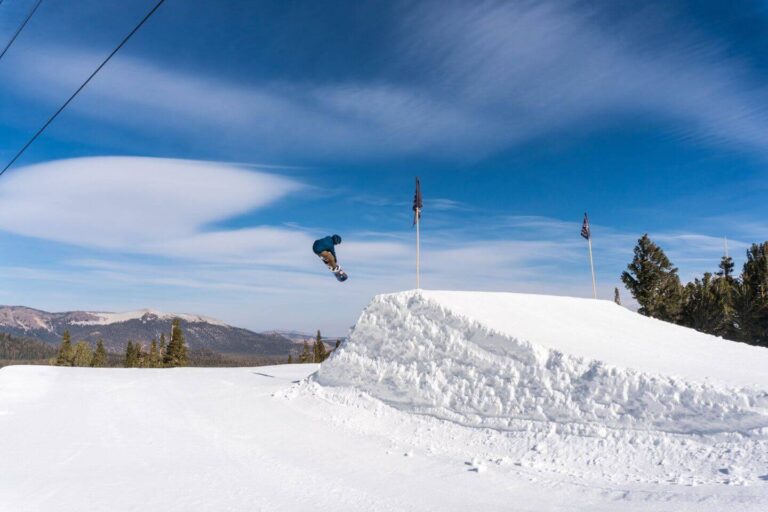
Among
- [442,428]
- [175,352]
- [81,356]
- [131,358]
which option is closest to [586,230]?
[442,428]

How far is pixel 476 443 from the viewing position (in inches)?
444

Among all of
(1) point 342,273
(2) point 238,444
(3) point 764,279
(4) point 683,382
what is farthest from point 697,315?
(2) point 238,444

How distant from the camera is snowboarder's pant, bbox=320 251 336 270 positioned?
797 inches

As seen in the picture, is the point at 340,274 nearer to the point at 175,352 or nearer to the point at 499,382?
the point at 499,382

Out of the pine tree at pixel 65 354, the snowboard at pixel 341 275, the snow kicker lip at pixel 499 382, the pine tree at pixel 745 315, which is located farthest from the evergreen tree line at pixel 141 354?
the pine tree at pixel 745 315

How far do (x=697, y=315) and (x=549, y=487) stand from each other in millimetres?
42361

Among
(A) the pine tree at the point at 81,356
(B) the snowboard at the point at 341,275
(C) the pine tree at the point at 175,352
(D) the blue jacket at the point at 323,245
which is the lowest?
(A) the pine tree at the point at 81,356

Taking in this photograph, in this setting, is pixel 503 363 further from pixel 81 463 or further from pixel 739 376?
pixel 81 463

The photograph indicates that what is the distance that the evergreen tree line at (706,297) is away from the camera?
1583 inches

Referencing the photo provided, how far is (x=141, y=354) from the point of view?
9681cm

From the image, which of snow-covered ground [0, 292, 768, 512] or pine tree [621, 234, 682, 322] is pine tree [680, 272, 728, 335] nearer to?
pine tree [621, 234, 682, 322]

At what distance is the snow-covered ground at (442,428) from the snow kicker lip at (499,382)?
0.12 feet

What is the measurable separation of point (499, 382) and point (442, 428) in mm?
1800

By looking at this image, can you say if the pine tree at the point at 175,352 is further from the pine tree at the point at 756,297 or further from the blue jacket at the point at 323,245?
the pine tree at the point at 756,297
